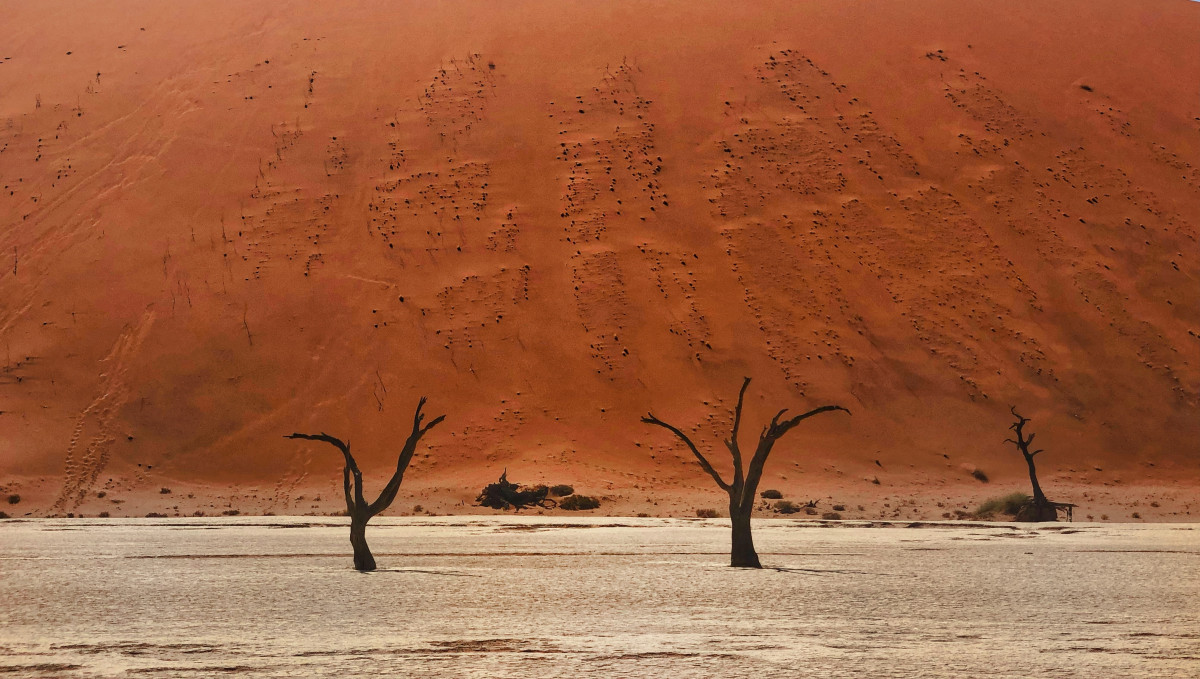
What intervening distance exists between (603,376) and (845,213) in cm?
1191

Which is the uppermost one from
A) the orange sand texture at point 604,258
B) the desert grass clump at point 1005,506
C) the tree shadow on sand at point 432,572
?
the orange sand texture at point 604,258

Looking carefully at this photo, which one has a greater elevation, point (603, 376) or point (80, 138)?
point (80, 138)

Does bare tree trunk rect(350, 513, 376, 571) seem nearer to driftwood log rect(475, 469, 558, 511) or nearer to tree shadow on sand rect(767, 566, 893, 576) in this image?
tree shadow on sand rect(767, 566, 893, 576)

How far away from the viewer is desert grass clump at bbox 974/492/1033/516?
105 ft

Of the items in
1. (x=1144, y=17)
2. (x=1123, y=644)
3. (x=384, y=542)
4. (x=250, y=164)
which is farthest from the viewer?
(x=1144, y=17)

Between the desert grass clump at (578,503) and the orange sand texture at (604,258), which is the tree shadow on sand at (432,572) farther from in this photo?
the orange sand texture at (604,258)

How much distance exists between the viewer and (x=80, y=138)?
51219mm

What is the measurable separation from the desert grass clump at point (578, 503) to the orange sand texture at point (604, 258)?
4.24 feet

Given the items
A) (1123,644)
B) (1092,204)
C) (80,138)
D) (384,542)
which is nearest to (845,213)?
(1092,204)

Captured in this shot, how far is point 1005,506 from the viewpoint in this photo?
32656mm

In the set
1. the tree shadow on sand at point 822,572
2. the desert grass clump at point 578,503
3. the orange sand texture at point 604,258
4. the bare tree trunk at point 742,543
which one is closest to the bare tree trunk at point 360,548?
the bare tree trunk at point 742,543

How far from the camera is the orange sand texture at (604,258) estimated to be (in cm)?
3941

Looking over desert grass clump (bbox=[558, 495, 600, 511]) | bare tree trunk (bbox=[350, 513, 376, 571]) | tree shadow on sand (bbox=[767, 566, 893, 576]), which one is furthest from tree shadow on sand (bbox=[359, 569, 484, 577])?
desert grass clump (bbox=[558, 495, 600, 511])

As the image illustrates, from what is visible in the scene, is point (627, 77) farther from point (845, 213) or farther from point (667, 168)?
point (845, 213)
